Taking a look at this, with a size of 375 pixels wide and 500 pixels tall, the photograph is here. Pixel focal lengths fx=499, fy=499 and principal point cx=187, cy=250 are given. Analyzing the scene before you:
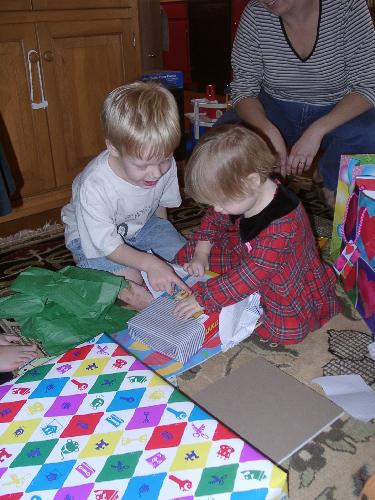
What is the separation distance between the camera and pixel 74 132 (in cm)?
185

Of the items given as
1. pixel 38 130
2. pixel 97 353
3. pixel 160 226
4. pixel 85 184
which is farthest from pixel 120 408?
pixel 38 130

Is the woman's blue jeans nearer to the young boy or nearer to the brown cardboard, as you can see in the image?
the young boy

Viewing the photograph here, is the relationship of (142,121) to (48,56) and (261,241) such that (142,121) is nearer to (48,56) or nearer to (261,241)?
(261,241)

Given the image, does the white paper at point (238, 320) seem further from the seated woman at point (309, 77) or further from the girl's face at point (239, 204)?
the seated woman at point (309, 77)

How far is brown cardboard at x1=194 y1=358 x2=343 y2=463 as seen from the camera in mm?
823

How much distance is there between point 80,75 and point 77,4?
23 cm

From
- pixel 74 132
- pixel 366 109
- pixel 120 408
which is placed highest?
pixel 366 109

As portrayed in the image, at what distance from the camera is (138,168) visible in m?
1.06

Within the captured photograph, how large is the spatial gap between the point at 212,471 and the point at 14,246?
3.88ft

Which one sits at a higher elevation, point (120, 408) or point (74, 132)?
point (74, 132)

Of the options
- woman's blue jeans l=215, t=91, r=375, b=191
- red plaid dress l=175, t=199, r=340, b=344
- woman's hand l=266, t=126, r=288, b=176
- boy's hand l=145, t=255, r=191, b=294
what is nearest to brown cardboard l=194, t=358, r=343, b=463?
red plaid dress l=175, t=199, r=340, b=344

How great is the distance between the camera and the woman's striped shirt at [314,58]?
1.36 metres

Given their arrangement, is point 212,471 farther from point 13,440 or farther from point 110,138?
point 110,138

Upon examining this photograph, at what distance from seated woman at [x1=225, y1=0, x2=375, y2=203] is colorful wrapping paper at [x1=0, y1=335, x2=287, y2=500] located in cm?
84
